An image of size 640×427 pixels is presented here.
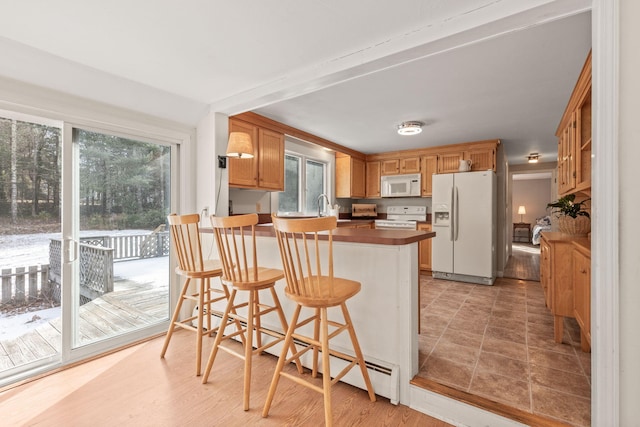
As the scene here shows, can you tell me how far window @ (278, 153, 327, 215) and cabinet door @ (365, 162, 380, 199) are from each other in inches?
43.2

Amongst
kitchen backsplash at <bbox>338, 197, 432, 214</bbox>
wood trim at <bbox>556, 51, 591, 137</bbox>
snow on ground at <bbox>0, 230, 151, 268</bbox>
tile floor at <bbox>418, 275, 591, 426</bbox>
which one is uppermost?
wood trim at <bbox>556, 51, 591, 137</bbox>

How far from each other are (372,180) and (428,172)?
110 centimetres

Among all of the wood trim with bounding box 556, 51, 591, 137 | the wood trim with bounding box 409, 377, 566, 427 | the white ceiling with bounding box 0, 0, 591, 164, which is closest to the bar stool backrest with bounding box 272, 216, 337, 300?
the wood trim with bounding box 409, 377, 566, 427

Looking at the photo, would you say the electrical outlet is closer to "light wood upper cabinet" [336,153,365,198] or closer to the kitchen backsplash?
"light wood upper cabinet" [336,153,365,198]

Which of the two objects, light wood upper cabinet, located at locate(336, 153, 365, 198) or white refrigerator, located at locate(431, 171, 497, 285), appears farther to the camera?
light wood upper cabinet, located at locate(336, 153, 365, 198)

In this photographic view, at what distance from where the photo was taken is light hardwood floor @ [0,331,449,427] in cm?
169

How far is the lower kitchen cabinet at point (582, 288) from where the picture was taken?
192 centimetres

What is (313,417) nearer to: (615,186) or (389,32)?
(615,186)

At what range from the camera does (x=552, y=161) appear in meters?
6.46

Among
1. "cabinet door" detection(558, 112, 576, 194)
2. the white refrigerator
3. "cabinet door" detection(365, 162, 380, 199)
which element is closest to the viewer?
"cabinet door" detection(558, 112, 576, 194)

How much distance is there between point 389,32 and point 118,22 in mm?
1599

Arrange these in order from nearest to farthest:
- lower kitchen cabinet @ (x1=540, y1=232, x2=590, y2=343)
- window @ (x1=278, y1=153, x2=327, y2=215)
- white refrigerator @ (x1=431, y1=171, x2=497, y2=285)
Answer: lower kitchen cabinet @ (x1=540, y1=232, x2=590, y2=343) < white refrigerator @ (x1=431, y1=171, x2=497, y2=285) < window @ (x1=278, y1=153, x2=327, y2=215)

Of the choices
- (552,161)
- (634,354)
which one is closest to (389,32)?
(634,354)

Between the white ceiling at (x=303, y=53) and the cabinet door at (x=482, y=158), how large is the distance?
1.39 m
